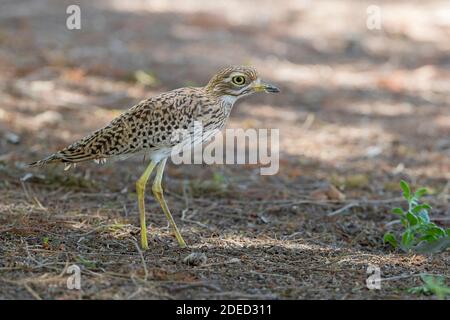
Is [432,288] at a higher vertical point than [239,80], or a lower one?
lower

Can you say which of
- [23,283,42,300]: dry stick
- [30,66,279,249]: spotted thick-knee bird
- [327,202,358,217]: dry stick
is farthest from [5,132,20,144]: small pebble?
[23,283,42,300]: dry stick

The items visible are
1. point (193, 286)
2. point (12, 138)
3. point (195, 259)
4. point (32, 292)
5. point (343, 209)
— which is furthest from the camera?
point (12, 138)

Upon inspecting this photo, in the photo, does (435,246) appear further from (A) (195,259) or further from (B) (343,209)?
(A) (195,259)

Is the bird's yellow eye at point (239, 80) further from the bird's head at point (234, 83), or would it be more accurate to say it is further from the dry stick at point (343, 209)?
the dry stick at point (343, 209)

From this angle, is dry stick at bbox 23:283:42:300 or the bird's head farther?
the bird's head

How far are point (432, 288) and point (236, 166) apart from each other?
3685 mm

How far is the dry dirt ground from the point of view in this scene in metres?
4.78

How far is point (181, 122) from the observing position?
17.3ft

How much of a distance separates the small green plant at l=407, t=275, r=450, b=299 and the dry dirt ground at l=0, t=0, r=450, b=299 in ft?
0.20

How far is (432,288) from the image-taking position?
4.30 metres

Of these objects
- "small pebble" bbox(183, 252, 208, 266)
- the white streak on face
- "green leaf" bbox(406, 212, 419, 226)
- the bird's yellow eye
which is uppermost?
the bird's yellow eye

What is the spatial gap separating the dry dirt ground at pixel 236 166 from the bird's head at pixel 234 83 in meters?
1.04

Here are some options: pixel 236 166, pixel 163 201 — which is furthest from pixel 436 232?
pixel 236 166

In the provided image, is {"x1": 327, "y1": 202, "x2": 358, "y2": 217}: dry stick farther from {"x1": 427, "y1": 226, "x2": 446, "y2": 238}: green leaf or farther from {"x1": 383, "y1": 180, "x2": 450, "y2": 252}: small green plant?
{"x1": 427, "y1": 226, "x2": 446, "y2": 238}: green leaf
